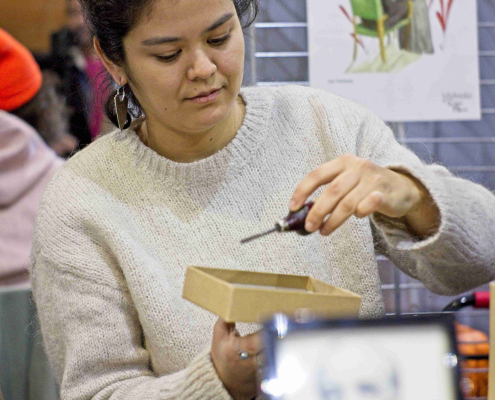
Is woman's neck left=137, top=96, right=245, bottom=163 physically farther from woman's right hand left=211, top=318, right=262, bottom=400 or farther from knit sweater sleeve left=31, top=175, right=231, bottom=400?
woman's right hand left=211, top=318, right=262, bottom=400

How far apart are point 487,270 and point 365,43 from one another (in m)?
1.06

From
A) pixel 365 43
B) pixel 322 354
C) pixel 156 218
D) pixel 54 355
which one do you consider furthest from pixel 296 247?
pixel 365 43

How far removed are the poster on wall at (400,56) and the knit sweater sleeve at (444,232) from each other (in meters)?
0.73

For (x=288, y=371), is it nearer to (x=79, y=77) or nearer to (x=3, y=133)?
(x=3, y=133)

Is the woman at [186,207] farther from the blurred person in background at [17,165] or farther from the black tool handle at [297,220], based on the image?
the blurred person in background at [17,165]

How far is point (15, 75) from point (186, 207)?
1.35m

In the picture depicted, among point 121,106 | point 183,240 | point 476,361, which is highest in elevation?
point 121,106

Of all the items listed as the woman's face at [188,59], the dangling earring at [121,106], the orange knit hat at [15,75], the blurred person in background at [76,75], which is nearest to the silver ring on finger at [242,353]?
the woman's face at [188,59]

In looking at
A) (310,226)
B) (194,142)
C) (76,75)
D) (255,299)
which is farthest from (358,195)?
(76,75)

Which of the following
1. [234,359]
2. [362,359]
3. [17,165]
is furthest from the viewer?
[17,165]

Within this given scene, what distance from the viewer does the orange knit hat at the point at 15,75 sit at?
2377 mm

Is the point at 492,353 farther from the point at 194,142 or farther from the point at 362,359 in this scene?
the point at 194,142

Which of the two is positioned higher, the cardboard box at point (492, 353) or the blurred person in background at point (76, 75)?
the blurred person in background at point (76, 75)

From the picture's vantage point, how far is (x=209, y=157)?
1.38m
